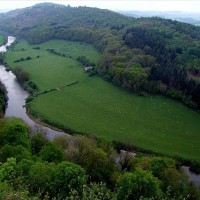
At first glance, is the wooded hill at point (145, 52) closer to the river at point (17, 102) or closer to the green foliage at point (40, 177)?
the river at point (17, 102)

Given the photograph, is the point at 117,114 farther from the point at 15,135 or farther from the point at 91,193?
the point at 91,193

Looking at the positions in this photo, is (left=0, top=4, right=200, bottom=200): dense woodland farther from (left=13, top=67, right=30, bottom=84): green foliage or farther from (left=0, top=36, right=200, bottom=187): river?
(left=0, top=36, right=200, bottom=187): river

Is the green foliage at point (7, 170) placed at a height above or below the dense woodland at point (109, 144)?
above

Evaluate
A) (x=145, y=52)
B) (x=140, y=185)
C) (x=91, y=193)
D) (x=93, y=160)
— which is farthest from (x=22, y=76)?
(x=91, y=193)

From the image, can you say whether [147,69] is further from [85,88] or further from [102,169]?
[102,169]

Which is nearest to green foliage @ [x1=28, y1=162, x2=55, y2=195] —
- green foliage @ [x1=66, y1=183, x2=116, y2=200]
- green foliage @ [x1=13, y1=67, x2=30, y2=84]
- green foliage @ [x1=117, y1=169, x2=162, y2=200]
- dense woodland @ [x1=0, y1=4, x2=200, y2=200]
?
dense woodland @ [x1=0, y1=4, x2=200, y2=200]

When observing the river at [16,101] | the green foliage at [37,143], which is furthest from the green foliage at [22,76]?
the green foliage at [37,143]

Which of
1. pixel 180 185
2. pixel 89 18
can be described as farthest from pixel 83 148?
pixel 89 18
